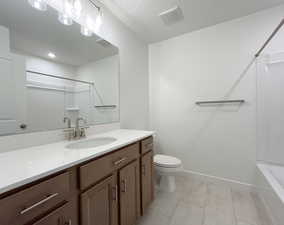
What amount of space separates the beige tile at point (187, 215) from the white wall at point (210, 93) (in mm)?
737

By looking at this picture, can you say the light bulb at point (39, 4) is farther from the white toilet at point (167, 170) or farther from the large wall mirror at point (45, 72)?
the white toilet at point (167, 170)

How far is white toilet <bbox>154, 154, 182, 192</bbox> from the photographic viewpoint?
5.93ft

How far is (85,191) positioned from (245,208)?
5.77 feet

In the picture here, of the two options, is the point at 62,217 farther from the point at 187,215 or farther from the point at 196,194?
the point at 196,194

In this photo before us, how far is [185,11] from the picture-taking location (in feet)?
5.81

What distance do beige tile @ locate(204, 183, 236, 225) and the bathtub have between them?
1.12 feet

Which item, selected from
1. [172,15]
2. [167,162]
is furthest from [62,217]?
[172,15]

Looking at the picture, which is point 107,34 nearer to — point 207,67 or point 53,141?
point 53,141

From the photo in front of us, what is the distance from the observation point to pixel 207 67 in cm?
210

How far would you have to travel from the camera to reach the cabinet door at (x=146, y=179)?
1.39 meters

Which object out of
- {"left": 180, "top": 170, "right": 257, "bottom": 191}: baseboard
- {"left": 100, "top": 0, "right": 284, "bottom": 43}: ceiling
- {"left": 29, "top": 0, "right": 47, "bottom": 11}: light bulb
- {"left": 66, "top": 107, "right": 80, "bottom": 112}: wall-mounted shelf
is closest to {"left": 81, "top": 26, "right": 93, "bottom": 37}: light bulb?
{"left": 29, "top": 0, "right": 47, "bottom": 11}: light bulb

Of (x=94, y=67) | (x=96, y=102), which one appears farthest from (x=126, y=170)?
(x=94, y=67)

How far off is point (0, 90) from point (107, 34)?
4.14 ft

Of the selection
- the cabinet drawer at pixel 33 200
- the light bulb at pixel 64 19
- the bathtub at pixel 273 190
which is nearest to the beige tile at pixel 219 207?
the bathtub at pixel 273 190
